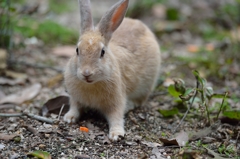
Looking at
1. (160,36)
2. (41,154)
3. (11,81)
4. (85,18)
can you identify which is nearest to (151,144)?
(41,154)

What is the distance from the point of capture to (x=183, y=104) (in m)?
5.74

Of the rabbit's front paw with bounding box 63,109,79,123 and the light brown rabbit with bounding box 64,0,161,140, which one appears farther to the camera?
the rabbit's front paw with bounding box 63,109,79,123

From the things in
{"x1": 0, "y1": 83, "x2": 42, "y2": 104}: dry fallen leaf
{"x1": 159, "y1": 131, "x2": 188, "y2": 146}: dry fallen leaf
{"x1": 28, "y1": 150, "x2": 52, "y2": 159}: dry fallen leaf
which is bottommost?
{"x1": 0, "y1": 83, "x2": 42, "y2": 104}: dry fallen leaf

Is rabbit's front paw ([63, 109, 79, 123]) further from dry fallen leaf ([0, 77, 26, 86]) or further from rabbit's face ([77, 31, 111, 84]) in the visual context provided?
dry fallen leaf ([0, 77, 26, 86])

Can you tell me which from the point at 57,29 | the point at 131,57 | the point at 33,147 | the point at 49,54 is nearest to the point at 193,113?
the point at 131,57

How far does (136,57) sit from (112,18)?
3.52 ft

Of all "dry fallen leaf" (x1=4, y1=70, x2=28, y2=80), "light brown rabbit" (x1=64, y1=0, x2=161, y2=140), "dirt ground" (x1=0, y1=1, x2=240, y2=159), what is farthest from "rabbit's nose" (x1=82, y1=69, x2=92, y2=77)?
"dry fallen leaf" (x1=4, y1=70, x2=28, y2=80)

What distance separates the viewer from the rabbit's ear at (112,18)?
499 centimetres

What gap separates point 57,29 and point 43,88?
248cm

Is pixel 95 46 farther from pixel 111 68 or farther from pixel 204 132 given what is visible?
pixel 204 132

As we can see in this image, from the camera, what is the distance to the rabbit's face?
14.8ft

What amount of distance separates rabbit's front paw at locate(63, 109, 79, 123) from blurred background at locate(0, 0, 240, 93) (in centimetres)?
98

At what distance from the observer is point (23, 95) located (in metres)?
5.93

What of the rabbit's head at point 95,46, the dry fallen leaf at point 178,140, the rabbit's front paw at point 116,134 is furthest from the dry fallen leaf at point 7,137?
the dry fallen leaf at point 178,140
